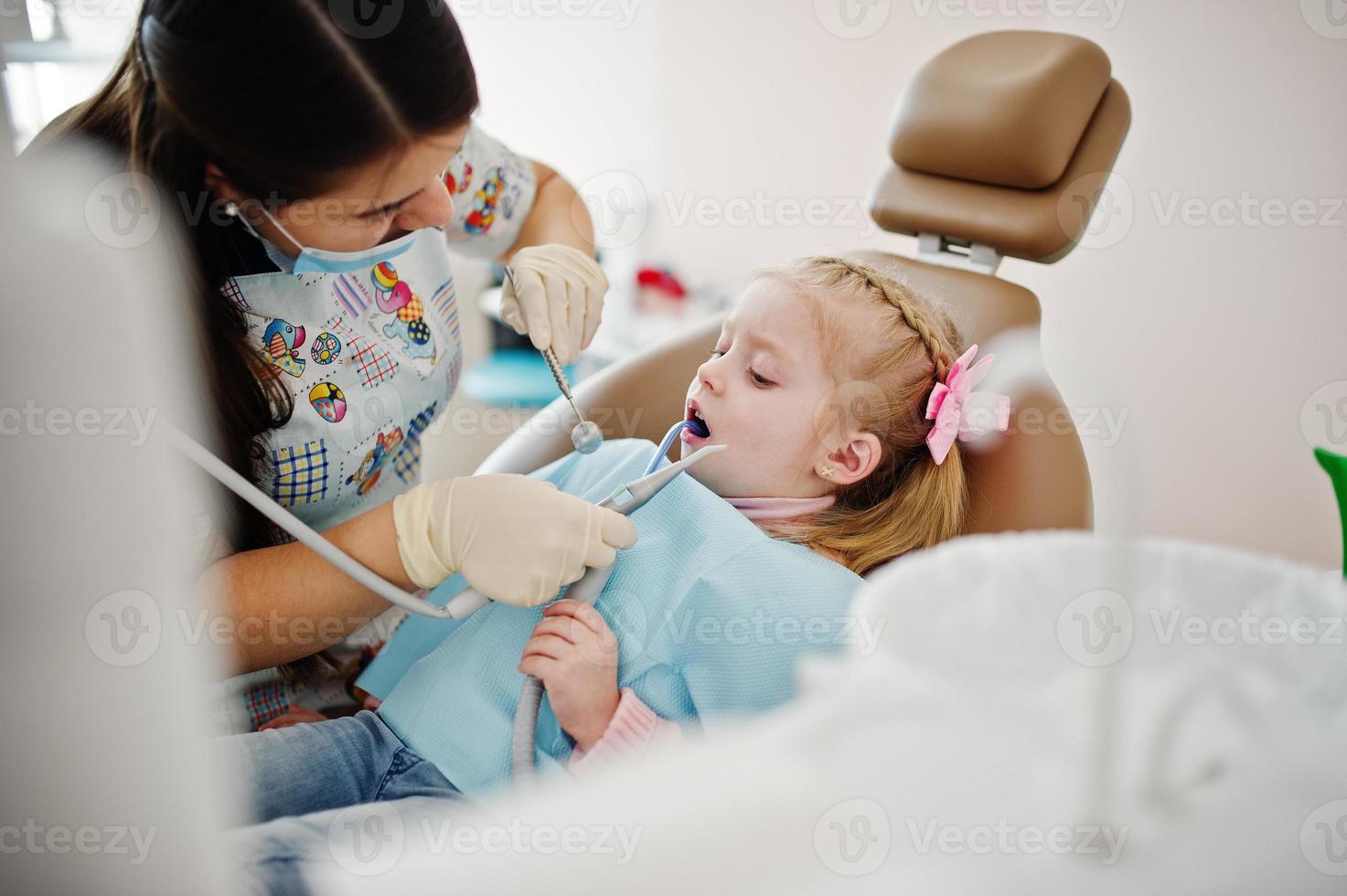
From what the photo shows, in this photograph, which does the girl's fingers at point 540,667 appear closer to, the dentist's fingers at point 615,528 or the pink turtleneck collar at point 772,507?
the dentist's fingers at point 615,528

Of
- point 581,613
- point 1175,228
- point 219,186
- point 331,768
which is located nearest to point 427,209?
point 219,186

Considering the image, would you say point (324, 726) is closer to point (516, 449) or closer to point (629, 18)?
point (516, 449)

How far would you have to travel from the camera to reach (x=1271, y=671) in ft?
1.95

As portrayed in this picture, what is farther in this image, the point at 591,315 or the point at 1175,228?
the point at 1175,228

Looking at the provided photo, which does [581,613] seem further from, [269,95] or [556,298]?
[269,95]

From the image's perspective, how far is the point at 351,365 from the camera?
1021mm

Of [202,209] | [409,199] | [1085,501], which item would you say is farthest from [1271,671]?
[202,209]

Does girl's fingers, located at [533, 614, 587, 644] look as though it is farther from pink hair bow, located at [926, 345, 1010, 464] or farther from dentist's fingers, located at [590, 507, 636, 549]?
pink hair bow, located at [926, 345, 1010, 464]

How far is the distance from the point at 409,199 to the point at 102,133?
24cm

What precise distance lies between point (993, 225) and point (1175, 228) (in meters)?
0.40

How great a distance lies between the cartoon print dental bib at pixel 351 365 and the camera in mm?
956

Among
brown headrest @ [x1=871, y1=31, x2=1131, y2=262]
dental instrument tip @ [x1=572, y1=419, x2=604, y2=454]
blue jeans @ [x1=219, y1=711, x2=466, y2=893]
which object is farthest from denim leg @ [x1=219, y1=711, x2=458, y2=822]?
brown headrest @ [x1=871, y1=31, x2=1131, y2=262]

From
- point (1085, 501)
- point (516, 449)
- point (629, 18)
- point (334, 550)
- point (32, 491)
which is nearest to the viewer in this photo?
point (32, 491)

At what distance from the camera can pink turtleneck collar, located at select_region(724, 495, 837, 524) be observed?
1.09m
